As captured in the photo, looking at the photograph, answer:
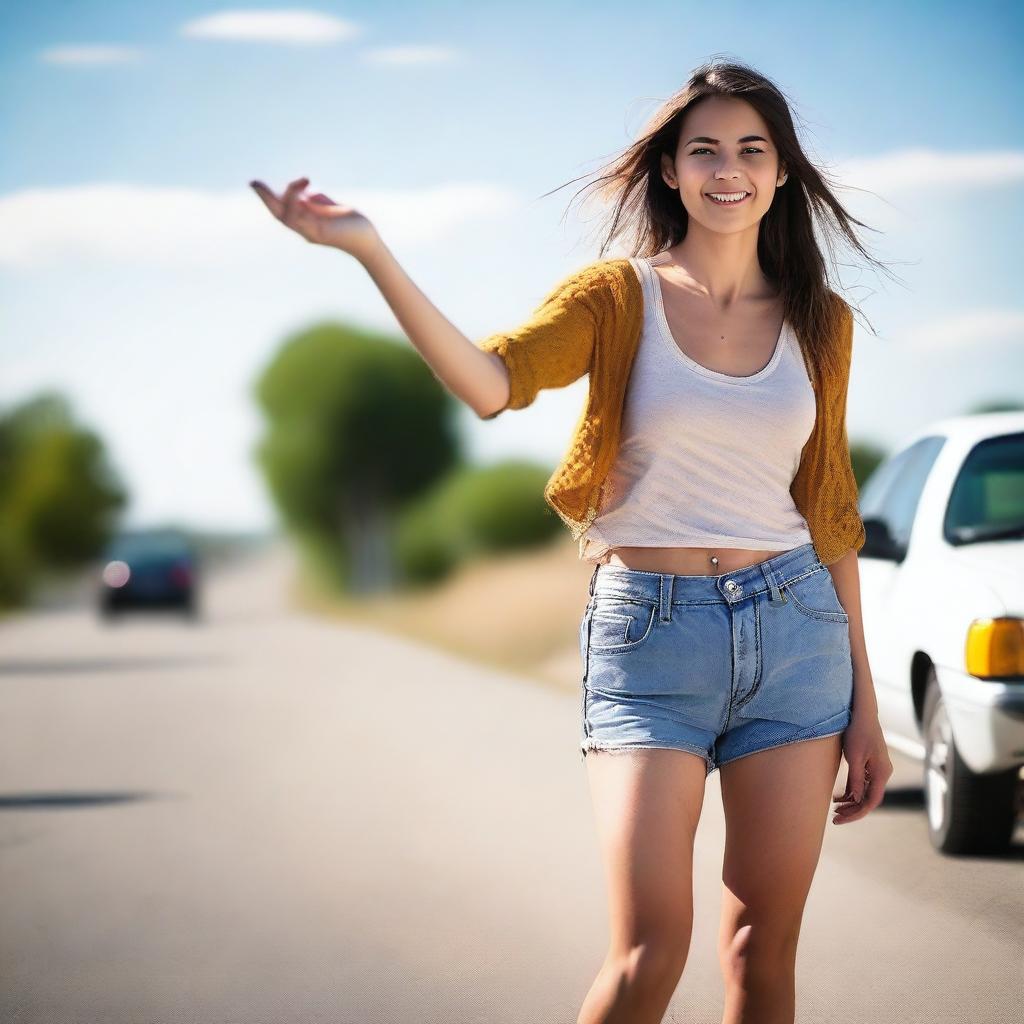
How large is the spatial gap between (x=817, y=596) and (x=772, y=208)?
86cm

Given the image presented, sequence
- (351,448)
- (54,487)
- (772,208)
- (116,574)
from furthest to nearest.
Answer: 1. (54,487)
2. (351,448)
3. (116,574)
4. (772,208)

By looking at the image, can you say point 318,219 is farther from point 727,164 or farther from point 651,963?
point 651,963

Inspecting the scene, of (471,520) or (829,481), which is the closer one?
(829,481)

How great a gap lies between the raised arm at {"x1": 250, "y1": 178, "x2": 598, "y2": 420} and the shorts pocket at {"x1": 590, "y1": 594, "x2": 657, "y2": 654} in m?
0.42

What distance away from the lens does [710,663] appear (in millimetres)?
2969

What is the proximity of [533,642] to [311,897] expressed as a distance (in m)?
18.0

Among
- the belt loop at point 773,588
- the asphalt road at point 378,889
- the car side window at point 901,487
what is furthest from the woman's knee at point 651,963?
the car side window at point 901,487

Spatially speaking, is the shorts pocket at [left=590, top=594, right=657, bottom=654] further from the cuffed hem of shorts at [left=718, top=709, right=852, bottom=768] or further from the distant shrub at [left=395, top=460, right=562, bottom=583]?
the distant shrub at [left=395, top=460, right=562, bottom=583]

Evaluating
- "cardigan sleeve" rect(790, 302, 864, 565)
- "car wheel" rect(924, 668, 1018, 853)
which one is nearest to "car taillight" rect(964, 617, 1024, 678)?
"car wheel" rect(924, 668, 1018, 853)

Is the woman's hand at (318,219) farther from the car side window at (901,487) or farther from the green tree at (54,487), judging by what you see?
the green tree at (54,487)

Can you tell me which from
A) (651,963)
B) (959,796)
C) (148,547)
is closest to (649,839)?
(651,963)

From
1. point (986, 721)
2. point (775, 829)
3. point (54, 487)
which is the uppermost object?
point (775, 829)

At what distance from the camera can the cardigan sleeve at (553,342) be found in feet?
9.35

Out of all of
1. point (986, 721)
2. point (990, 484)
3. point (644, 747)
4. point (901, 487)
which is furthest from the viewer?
point (901, 487)
